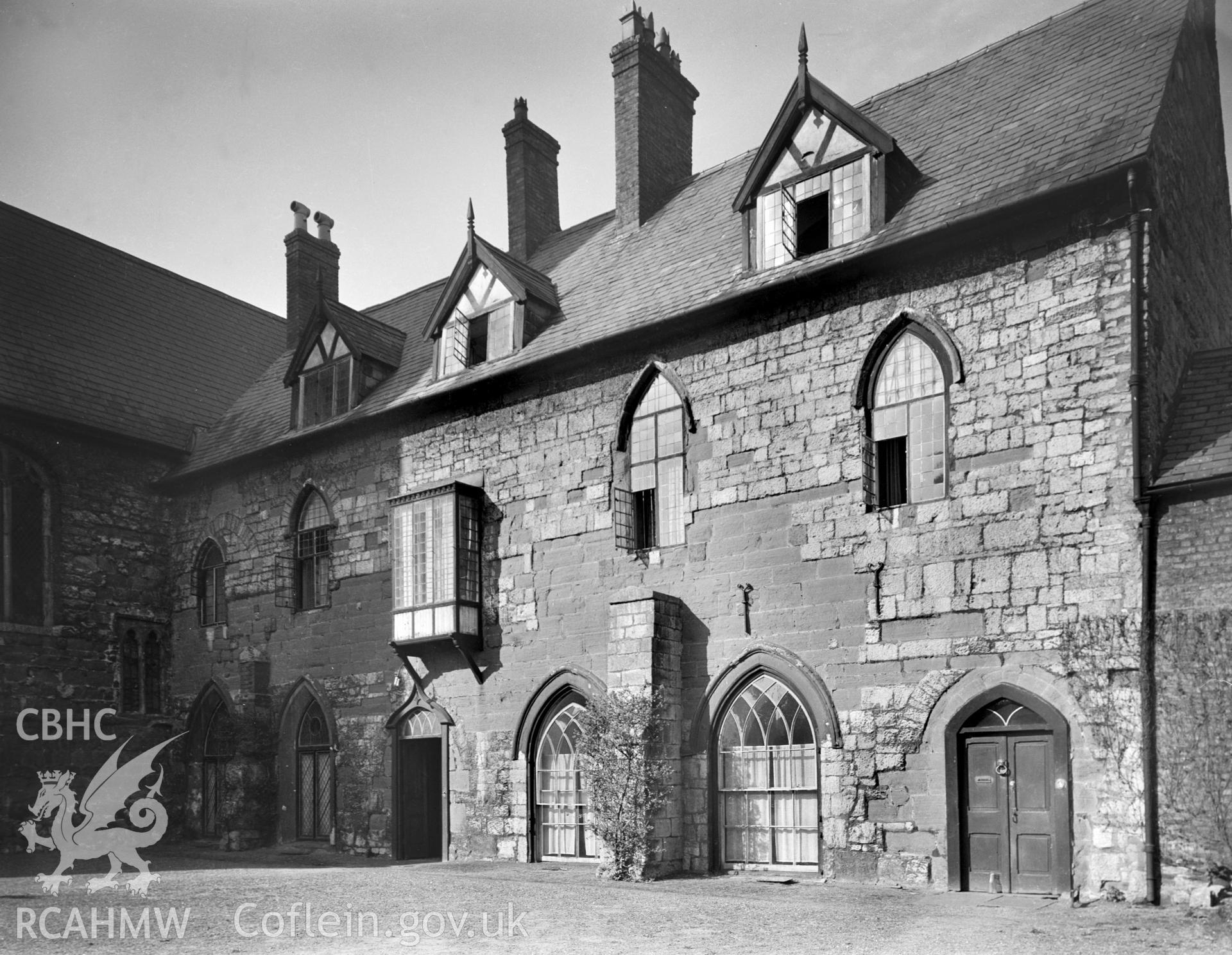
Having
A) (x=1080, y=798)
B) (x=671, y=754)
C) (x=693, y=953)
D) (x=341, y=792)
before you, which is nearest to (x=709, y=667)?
(x=671, y=754)

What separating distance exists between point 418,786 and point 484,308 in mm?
7250

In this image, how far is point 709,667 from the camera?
47.6 ft

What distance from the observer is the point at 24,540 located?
795 inches

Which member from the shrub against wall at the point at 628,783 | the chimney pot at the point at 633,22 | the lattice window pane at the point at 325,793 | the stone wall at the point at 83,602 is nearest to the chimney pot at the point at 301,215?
the stone wall at the point at 83,602

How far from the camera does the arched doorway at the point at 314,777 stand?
18922 millimetres

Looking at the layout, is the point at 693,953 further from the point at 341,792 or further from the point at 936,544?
the point at 341,792

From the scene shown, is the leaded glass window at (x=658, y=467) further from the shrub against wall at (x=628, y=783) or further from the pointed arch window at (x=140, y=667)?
the pointed arch window at (x=140, y=667)

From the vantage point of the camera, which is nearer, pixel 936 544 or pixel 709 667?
pixel 936 544

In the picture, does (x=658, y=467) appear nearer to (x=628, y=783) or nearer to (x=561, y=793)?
(x=628, y=783)

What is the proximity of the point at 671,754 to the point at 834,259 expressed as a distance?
613cm

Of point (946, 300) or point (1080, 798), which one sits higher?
point (946, 300)

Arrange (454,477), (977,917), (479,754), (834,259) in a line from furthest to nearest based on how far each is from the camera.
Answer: (454,477)
(479,754)
(834,259)
(977,917)

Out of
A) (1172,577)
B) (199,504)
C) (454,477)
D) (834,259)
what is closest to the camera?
(1172,577)

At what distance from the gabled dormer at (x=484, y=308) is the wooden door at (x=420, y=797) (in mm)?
5646
